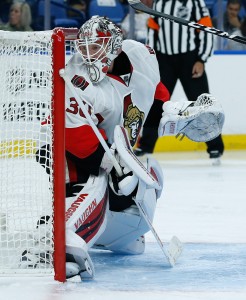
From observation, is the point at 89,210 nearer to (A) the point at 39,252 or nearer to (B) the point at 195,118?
(A) the point at 39,252

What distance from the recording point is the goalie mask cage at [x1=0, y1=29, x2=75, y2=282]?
306 centimetres

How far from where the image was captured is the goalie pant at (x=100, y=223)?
3.12m

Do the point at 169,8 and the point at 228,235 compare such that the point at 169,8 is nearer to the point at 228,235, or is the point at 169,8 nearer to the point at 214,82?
the point at 214,82

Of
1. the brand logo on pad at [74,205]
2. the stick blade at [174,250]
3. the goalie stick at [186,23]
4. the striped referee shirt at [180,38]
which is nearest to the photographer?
the brand logo on pad at [74,205]

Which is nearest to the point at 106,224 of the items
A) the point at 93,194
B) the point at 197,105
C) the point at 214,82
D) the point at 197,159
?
the point at 93,194

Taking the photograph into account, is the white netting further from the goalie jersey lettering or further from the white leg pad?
the white leg pad

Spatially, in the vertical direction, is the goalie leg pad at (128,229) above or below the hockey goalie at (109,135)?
below

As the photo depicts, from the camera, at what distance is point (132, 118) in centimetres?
353

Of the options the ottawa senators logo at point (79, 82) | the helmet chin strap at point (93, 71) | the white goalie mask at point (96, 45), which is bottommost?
the ottawa senators logo at point (79, 82)

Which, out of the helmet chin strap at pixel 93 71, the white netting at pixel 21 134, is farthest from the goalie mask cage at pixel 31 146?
the helmet chin strap at pixel 93 71

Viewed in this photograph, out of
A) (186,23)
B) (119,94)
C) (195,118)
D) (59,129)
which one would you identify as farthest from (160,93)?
(59,129)

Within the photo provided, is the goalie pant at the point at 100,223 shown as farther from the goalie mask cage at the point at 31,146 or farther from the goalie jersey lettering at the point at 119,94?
the goalie jersey lettering at the point at 119,94

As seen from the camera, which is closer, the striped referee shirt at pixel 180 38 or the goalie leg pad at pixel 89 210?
the goalie leg pad at pixel 89 210

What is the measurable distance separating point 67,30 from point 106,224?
24.6 inches
